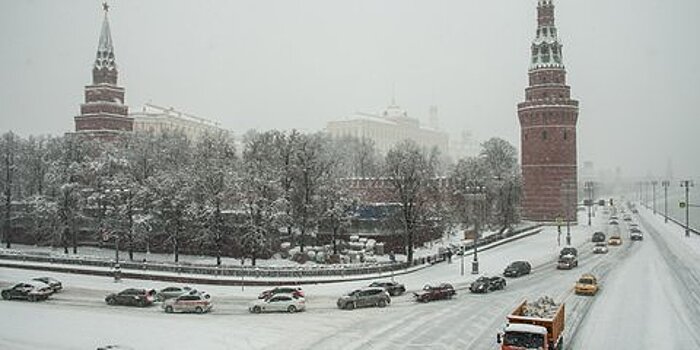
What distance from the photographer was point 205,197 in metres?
53.4

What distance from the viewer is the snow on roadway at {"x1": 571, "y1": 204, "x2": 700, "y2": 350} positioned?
27203 mm

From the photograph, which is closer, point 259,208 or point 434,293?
point 434,293

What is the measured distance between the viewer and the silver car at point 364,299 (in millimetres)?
35594

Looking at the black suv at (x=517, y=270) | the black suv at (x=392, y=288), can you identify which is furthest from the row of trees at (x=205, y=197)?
the black suv at (x=392, y=288)

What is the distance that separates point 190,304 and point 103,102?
6698 cm

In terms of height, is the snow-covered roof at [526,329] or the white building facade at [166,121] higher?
the white building facade at [166,121]

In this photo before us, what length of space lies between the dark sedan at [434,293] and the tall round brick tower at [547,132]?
50.7 meters

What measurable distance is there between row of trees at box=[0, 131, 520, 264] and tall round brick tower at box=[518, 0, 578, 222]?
16.2 metres

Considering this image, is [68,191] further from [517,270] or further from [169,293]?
[517,270]

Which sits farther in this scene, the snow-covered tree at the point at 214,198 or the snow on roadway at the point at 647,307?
the snow-covered tree at the point at 214,198

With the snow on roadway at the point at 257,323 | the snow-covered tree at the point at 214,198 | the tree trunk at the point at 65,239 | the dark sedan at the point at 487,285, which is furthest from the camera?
the tree trunk at the point at 65,239

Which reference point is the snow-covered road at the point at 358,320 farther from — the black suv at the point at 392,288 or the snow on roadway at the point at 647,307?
the black suv at the point at 392,288

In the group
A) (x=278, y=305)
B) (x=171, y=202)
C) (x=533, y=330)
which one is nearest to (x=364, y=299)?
(x=278, y=305)

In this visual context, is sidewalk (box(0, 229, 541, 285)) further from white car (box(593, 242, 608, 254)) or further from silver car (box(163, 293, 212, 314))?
white car (box(593, 242, 608, 254))
